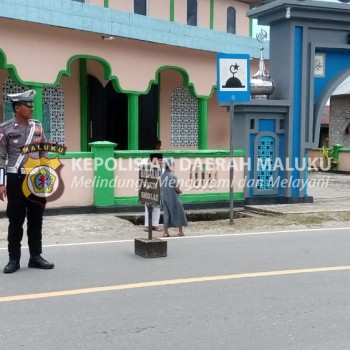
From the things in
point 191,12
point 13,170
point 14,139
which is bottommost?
point 13,170

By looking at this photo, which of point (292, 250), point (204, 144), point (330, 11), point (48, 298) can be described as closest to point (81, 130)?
point (204, 144)

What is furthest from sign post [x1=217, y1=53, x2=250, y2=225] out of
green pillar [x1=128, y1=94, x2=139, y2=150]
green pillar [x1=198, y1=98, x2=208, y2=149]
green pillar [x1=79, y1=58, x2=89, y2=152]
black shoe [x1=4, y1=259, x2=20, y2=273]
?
green pillar [x1=79, y1=58, x2=89, y2=152]

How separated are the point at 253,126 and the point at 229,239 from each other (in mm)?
4578

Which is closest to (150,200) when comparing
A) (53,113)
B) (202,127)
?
(53,113)

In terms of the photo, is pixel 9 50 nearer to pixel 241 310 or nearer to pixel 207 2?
pixel 207 2

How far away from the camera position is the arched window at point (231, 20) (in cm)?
1948

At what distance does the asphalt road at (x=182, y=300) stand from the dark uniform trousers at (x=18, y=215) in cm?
32

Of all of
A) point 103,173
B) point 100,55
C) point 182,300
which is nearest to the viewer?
point 182,300

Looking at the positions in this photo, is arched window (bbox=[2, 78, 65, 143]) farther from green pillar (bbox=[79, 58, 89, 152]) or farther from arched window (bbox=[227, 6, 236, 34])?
arched window (bbox=[227, 6, 236, 34])

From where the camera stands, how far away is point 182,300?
5.03 meters

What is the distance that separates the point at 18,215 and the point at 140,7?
12015mm

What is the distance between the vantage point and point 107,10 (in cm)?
1341

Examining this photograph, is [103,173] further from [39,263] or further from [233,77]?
[39,263]

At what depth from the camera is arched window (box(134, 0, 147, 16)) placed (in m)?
16.5
